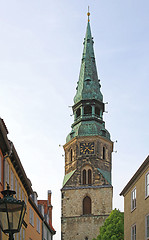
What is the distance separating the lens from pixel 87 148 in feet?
236

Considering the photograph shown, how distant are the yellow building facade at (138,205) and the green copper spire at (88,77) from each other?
1943 inches

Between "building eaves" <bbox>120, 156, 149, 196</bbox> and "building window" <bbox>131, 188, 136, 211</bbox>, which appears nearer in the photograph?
"building eaves" <bbox>120, 156, 149, 196</bbox>

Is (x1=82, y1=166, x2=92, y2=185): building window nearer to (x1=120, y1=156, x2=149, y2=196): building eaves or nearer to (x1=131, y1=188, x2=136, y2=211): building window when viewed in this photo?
(x1=120, y1=156, x2=149, y2=196): building eaves

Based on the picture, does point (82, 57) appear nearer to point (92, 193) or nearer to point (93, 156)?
point (93, 156)

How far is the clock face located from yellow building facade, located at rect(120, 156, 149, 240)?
141 ft

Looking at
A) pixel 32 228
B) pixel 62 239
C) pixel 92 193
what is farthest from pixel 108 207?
pixel 32 228

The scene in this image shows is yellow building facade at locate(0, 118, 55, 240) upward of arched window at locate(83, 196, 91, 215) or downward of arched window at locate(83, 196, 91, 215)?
downward

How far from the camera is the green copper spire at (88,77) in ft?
253

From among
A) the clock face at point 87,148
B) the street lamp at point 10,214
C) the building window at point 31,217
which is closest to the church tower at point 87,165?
the clock face at point 87,148

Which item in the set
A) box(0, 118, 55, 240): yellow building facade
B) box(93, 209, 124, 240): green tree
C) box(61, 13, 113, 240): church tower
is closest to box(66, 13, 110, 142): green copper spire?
box(61, 13, 113, 240): church tower

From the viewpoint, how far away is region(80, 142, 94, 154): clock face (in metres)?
71.4

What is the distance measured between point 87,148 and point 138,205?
47.8 metres

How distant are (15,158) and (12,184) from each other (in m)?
1.21

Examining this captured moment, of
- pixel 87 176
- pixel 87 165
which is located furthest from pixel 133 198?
pixel 87 165
